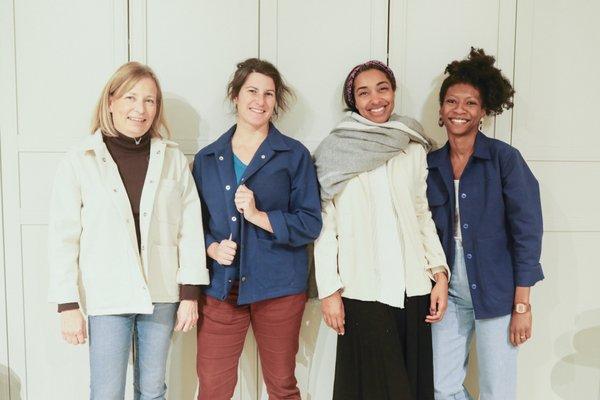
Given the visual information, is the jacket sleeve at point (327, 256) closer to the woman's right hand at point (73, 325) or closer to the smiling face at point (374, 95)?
the smiling face at point (374, 95)

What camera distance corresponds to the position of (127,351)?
5.20 ft

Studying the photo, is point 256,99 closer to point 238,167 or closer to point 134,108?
point 238,167

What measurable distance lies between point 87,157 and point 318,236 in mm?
819

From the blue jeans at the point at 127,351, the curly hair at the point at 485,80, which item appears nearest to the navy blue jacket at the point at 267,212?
the blue jeans at the point at 127,351

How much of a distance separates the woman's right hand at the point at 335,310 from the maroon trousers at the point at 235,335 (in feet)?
0.37

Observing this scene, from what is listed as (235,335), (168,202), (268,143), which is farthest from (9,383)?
(268,143)

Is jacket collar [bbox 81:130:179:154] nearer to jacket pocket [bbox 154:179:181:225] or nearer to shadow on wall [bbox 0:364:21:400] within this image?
jacket pocket [bbox 154:179:181:225]

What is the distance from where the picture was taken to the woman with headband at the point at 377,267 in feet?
5.47

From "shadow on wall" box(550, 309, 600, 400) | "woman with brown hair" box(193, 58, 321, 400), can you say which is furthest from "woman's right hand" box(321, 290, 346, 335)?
"shadow on wall" box(550, 309, 600, 400)

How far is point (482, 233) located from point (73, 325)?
4.70 ft

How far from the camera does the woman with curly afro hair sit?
173cm

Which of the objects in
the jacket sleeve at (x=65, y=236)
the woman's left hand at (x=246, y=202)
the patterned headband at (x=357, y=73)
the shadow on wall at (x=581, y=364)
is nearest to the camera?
the jacket sleeve at (x=65, y=236)

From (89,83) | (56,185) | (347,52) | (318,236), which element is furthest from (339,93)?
(56,185)

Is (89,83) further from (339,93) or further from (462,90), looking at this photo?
(462,90)
